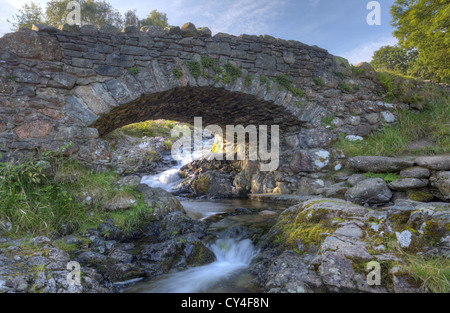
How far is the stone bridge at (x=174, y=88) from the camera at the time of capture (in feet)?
14.2

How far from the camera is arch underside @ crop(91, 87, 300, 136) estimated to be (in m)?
5.51

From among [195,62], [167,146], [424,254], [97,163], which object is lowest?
[424,254]

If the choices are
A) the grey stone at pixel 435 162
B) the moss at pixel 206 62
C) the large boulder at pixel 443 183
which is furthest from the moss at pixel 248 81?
the large boulder at pixel 443 183

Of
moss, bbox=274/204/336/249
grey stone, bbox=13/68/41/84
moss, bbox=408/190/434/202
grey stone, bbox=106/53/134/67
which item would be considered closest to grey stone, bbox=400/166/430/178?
moss, bbox=408/190/434/202

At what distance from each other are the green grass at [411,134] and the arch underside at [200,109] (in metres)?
1.65

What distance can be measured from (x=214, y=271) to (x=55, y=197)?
2.63 meters

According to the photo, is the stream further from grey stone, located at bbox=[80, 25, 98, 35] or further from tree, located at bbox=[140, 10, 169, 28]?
tree, located at bbox=[140, 10, 169, 28]

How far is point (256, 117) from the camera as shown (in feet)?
23.4

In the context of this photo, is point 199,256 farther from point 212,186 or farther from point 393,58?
point 393,58

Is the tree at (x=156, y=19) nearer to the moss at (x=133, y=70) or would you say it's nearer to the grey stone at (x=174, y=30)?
the grey stone at (x=174, y=30)

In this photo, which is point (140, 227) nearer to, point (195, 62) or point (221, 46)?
point (195, 62)

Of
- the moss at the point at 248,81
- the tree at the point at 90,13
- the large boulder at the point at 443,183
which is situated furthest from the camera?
the tree at the point at 90,13
